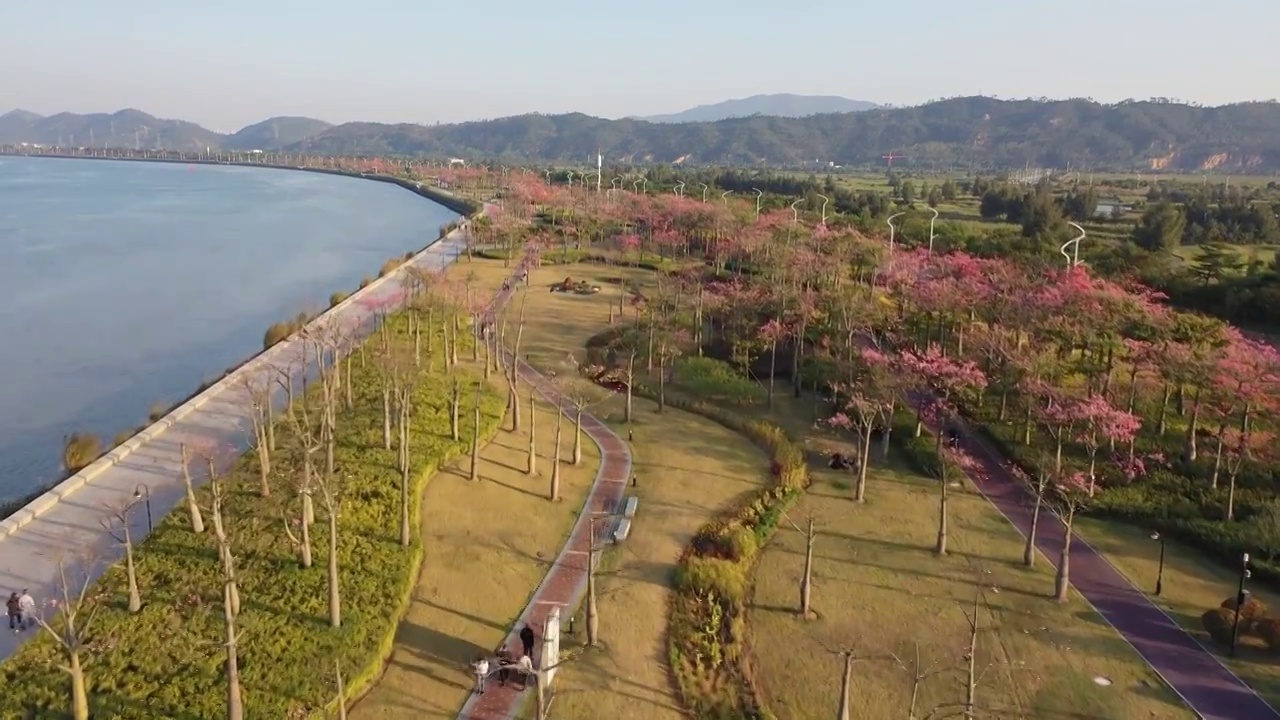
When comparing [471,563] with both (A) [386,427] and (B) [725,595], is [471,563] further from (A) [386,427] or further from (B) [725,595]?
(A) [386,427]

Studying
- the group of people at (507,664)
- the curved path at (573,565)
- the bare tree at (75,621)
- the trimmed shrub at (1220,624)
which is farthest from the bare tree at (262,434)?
the trimmed shrub at (1220,624)

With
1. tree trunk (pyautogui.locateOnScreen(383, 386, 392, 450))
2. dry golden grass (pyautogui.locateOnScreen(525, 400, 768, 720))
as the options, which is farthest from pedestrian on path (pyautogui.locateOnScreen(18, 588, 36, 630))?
tree trunk (pyautogui.locateOnScreen(383, 386, 392, 450))

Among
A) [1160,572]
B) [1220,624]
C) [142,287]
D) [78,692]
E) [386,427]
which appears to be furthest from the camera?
[142,287]

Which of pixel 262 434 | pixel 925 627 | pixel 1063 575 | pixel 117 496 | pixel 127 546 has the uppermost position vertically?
pixel 262 434

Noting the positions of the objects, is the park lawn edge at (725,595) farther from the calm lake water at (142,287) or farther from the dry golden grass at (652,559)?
the calm lake water at (142,287)

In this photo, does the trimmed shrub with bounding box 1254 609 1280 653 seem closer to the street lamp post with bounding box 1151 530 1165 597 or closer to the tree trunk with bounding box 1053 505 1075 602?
the street lamp post with bounding box 1151 530 1165 597

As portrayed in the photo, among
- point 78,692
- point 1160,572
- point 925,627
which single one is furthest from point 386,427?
point 1160,572
